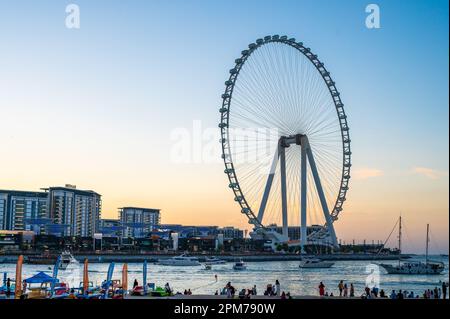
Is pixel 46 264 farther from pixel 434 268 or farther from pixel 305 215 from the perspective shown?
pixel 434 268

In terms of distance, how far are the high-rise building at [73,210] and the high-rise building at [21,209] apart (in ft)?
5.74

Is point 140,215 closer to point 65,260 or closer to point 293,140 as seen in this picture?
point 65,260

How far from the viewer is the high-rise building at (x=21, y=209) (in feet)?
348

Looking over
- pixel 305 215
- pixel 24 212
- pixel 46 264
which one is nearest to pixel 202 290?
pixel 305 215

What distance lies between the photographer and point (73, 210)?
114875mm

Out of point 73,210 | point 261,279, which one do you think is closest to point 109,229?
point 73,210

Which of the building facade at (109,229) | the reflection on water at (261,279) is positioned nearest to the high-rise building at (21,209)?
the building facade at (109,229)

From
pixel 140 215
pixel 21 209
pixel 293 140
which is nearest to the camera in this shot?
pixel 293 140

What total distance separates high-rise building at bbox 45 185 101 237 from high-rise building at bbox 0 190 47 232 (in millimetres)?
1748

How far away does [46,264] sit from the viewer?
238 ft

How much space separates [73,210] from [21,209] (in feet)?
29.6

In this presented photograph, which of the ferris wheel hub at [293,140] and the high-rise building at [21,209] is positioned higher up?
the ferris wheel hub at [293,140]

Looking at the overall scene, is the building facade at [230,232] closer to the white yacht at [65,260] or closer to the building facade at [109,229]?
the building facade at [109,229]
